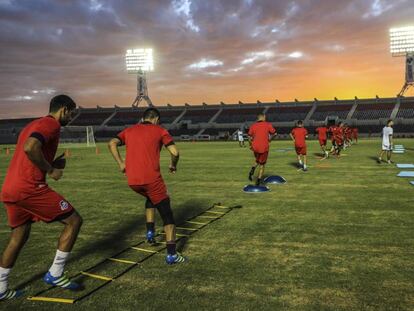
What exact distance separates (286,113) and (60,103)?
240 feet

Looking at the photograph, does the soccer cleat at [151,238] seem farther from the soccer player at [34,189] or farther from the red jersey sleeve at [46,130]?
the red jersey sleeve at [46,130]

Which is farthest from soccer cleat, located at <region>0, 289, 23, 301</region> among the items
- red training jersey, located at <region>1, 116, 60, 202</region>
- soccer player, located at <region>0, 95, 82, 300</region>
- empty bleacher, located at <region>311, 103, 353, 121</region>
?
empty bleacher, located at <region>311, 103, 353, 121</region>

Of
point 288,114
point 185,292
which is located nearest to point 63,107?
point 185,292

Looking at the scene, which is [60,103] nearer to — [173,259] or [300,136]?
[173,259]

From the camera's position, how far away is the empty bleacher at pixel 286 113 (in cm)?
7362

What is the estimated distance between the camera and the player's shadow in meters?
6.11

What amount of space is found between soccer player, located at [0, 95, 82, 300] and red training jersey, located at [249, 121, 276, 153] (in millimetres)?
8264

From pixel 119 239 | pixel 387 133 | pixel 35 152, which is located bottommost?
pixel 119 239

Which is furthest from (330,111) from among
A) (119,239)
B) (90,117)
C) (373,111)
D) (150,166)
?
(150,166)

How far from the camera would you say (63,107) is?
4.76 meters

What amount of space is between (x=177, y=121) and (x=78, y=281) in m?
75.3

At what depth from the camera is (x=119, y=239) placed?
7.14 meters

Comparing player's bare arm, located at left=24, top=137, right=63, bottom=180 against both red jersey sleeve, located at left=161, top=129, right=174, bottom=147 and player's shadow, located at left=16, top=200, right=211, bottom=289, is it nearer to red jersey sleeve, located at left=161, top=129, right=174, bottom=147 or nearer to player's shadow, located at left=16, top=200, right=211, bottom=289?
player's shadow, located at left=16, top=200, right=211, bottom=289

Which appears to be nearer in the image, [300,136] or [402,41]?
[300,136]
